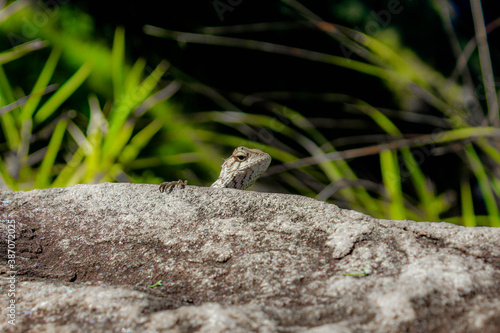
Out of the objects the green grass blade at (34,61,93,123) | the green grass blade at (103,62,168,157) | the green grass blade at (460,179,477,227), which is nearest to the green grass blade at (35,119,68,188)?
the green grass blade at (34,61,93,123)

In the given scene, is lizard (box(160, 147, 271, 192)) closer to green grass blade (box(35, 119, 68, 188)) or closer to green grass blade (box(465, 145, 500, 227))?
green grass blade (box(35, 119, 68, 188))

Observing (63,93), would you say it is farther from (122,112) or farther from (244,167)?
(244,167)

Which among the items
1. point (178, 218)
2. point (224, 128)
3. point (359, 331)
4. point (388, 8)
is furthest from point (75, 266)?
point (388, 8)

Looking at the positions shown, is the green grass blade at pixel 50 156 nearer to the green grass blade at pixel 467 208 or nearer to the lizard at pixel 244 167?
the lizard at pixel 244 167

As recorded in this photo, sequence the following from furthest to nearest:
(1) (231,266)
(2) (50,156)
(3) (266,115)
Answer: (3) (266,115) → (2) (50,156) → (1) (231,266)

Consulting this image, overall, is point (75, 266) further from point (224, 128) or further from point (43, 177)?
point (224, 128)

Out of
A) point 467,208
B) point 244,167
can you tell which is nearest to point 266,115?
point 244,167
